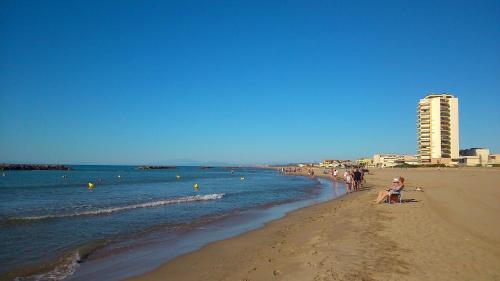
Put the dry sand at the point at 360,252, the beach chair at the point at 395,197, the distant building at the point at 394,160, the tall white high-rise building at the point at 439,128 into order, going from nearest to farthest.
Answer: the dry sand at the point at 360,252, the beach chair at the point at 395,197, the tall white high-rise building at the point at 439,128, the distant building at the point at 394,160

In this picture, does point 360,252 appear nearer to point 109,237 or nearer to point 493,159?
point 109,237

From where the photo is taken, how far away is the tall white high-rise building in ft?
335

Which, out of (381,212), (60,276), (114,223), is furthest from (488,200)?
(60,276)

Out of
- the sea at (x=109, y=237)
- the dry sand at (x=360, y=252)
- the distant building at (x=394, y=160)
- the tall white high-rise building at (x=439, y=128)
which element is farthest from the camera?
the distant building at (x=394, y=160)

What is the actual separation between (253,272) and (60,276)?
398 centimetres

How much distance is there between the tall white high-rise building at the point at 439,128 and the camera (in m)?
102

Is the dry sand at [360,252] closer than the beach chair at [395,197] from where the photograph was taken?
Yes

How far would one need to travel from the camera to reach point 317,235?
1082 cm

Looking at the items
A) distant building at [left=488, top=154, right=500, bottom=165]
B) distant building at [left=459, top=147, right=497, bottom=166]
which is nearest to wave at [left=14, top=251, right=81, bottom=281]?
distant building at [left=459, top=147, right=497, bottom=166]

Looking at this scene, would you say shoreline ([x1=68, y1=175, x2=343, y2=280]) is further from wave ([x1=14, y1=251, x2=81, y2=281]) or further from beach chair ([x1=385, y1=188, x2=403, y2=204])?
beach chair ([x1=385, y1=188, x2=403, y2=204])

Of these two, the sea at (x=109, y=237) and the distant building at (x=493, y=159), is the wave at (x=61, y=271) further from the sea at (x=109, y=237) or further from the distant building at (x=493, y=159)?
the distant building at (x=493, y=159)

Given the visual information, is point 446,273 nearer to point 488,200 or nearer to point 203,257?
point 203,257

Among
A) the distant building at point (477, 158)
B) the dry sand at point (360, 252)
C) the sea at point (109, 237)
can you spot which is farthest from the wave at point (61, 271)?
the distant building at point (477, 158)

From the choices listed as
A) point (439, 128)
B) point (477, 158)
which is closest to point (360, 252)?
point (477, 158)
